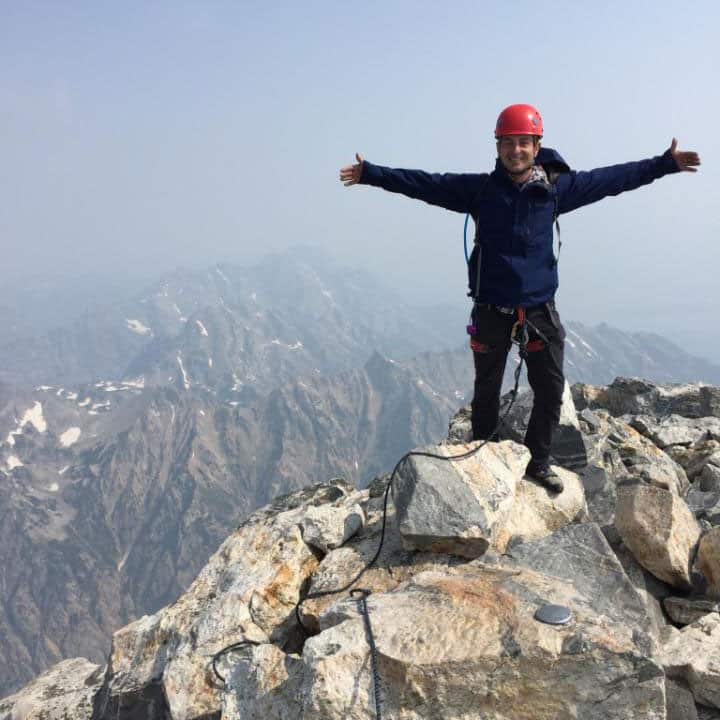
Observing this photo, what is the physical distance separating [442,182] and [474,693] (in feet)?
24.2

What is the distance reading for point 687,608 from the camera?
7.38m

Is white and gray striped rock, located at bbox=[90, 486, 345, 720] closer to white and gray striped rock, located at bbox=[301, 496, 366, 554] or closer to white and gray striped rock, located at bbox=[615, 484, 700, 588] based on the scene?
white and gray striped rock, located at bbox=[301, 496, 366, 554]

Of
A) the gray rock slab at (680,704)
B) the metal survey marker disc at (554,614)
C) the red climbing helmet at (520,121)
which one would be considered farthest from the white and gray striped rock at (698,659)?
the red climbing helmet at (520,121)

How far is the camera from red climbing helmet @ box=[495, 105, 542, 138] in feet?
27.3

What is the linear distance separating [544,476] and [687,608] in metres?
3.12

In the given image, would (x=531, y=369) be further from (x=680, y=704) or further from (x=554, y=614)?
(x=680, y=704)

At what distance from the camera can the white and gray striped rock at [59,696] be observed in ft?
33.3

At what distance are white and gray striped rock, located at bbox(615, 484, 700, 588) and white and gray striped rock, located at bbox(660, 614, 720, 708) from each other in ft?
3.69

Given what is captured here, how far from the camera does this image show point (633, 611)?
6.47 m

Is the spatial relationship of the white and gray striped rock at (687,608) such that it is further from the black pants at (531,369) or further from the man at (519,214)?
the black pants at (531,369)

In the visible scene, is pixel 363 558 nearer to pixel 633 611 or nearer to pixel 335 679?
pixel 335 679

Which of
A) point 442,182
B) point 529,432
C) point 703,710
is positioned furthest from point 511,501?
point 442,182

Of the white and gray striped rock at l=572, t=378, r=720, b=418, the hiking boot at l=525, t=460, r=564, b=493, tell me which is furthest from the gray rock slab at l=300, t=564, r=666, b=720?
the white and gray striped rock at l=572, t=378, r=720, b=418

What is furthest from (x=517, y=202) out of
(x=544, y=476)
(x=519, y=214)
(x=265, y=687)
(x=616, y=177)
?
(x=265, y=687)
